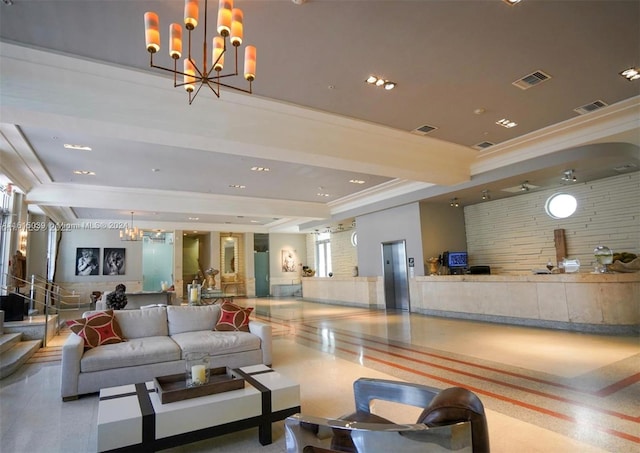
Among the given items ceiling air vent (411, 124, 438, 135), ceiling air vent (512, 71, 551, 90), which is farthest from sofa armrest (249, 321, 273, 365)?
ceiling air vent (512, 71, 551, 90)

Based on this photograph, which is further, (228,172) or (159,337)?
(228,172)

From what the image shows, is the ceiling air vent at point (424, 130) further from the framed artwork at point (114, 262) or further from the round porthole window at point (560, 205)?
the framed artwork at point (114, 262)

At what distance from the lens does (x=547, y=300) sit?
279 inches

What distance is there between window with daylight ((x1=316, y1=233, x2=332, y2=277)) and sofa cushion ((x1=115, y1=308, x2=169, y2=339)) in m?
12.9

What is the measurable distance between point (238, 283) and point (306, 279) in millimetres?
4650

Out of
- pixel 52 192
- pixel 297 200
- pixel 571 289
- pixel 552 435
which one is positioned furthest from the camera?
pixel 297 200

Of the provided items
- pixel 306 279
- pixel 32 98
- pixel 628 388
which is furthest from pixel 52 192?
pixel 628 388

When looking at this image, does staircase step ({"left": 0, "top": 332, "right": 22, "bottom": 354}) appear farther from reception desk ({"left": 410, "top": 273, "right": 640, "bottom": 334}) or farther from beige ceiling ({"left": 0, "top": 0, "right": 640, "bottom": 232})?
reception desk ({"left": 410, "top": 273, "right": 640, "bottom": 334})

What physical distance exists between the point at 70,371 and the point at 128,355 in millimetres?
519

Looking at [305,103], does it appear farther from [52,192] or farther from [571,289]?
[52,192]

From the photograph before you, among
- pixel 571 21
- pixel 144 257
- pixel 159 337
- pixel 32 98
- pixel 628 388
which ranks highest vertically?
pixel 571 21

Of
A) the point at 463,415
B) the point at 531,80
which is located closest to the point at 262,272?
the point at 531,80

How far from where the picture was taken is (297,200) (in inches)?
500

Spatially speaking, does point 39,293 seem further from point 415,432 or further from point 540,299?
point 540,299
